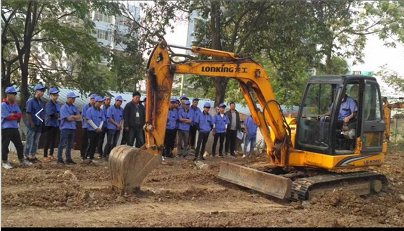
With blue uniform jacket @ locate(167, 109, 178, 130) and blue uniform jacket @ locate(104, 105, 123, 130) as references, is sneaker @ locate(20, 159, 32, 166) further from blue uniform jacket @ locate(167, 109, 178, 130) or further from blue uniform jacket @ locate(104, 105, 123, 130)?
blue uniform jacket @ locate(167, 109, 178, 130)

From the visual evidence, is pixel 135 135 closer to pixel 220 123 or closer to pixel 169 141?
pixel 169 141

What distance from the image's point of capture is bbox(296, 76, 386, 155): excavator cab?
7469mm

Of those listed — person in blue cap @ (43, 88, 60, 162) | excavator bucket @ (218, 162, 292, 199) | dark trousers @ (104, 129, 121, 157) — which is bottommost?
excavator bucket @ (218, 162, 292, 199)

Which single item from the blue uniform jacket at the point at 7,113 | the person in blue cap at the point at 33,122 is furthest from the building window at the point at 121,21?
the blue uniform jacket at the point at 7,113

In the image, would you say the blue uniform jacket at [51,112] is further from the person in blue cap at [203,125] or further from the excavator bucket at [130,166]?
the person in blue cap at [203,125]

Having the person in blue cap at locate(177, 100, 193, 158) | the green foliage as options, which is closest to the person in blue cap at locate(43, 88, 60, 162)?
the person in blue cap at locate(177, 100, 193, 158)

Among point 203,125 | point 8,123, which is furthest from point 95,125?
point 203,125

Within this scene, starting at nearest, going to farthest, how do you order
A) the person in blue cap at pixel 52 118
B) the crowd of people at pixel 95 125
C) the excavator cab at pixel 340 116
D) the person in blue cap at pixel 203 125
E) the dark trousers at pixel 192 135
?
the excavator cab at pixel 340 116, the crowd of people at pixel 95 125, the person in blue cap at pixel 52 118, the person in blue cap at pixel 203 125, the dark trousers at pixel 192 135

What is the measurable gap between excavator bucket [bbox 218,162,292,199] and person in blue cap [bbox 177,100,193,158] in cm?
336

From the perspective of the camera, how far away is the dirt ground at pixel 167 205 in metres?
5.45

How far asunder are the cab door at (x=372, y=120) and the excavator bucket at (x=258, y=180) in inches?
72.9

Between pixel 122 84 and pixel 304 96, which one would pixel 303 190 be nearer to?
pixel 304 96

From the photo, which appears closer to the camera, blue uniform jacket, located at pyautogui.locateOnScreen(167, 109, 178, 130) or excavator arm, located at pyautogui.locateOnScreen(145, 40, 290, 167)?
excavator arm, located at pyautogui.locateOnScreen(145, 40, 290, 167)

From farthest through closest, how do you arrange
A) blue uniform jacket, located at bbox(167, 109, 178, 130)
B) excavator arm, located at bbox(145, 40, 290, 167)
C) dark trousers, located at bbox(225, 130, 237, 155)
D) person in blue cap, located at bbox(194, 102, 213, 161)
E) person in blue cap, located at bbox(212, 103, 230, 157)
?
1. dark trousers, located at bbox(225, 130, 237, 155)
2. person in blue cap, located at bbox(212, 103, 230, 157)
3. person in blue cap, located at bbox(194, 102, 213, 161)
4. blue uniform jacket, located at bbox(167, 109, 178, 130)
5. excavator arm, located at bbox(145, 40, 290, 167)
